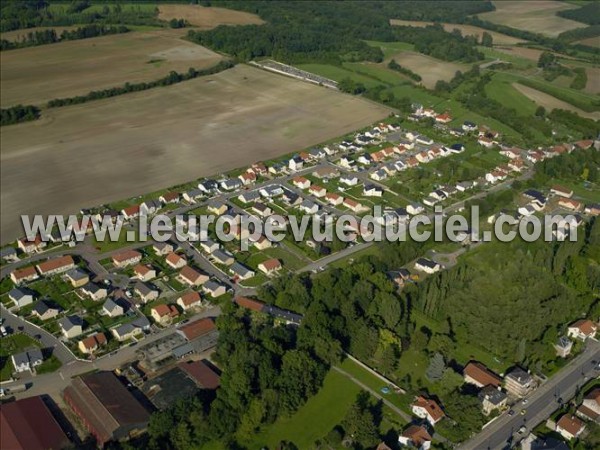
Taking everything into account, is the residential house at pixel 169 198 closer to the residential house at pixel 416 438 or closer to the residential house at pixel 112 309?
the residential house at pixel 112 309

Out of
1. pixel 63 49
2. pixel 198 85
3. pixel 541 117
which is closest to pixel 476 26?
pixel 541 117

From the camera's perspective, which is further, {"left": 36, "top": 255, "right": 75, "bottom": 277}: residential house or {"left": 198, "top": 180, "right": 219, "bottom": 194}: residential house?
{"left": 198, "top": 180, "right": 219, "bottom": 194}: residential house

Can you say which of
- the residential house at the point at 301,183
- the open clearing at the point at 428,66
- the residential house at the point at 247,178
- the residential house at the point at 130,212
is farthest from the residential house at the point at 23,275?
the open clearing at the point at 428,66

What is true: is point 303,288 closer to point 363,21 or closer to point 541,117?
point 541,117

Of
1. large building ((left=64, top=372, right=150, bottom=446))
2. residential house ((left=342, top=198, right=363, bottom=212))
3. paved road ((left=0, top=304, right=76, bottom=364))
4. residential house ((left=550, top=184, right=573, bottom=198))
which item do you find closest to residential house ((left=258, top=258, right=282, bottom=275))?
residential house ((left=342, top=198, right=363, bottom=212))

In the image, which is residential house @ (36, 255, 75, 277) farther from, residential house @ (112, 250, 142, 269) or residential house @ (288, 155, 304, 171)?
residential house @ (288, 155, 304, 171)
